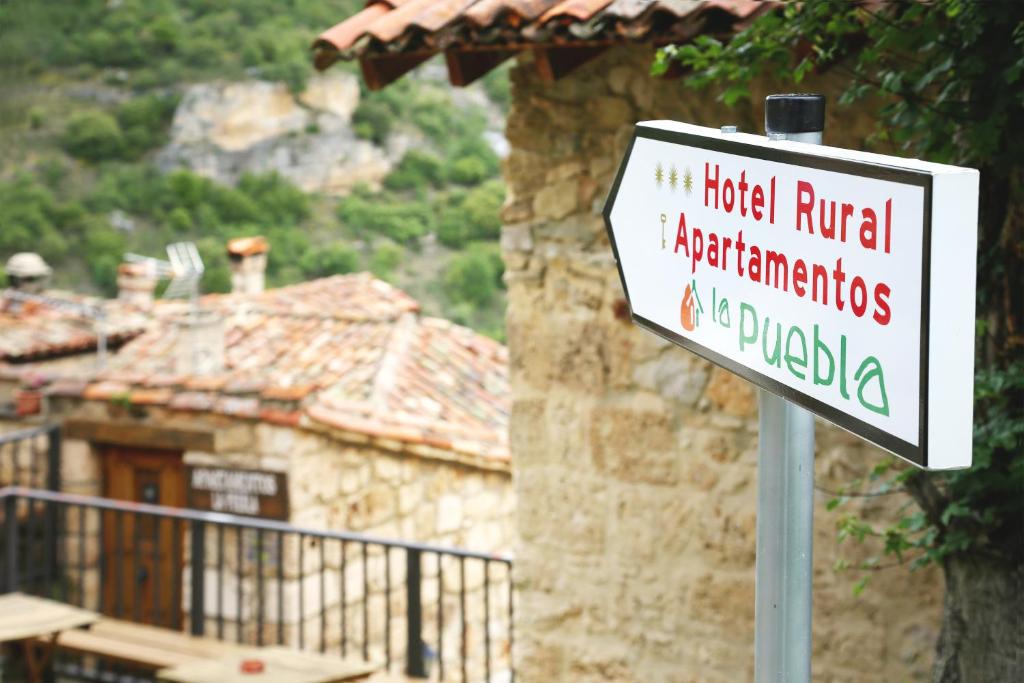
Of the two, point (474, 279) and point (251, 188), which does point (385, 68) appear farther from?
point (251, 188)

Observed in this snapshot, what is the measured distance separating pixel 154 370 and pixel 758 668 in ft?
37.4

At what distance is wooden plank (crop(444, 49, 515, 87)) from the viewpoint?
4.24 metres

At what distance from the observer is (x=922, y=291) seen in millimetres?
1195

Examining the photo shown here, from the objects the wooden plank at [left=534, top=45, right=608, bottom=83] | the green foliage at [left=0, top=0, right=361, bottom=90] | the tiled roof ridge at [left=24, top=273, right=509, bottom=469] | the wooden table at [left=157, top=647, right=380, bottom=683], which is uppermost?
the green foliage at [left=0, top=0, right=361, bottom=90]

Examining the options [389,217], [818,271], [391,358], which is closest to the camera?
[818,271]

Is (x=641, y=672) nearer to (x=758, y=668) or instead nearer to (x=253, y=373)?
(x=758, y=668)

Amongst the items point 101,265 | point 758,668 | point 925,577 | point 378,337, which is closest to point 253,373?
point 378,337

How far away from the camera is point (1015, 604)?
2678 mm

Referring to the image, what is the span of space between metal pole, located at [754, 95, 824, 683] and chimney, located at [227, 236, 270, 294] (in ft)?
44.6

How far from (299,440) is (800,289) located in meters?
8.18

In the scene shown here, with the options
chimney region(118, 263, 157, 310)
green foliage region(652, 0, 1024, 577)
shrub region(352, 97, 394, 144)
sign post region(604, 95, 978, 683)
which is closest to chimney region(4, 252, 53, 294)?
chimney region(118, 263, 157, 310)

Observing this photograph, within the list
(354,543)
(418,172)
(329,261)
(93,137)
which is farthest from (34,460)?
(418,172)

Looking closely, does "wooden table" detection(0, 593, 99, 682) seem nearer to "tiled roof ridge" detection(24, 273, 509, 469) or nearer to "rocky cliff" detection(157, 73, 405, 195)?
"tiled roof ridge" detection(24, 273, 509, 469)

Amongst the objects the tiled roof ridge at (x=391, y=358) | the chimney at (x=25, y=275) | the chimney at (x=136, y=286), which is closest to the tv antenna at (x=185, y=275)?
the chimney at (x=136, y=286)
